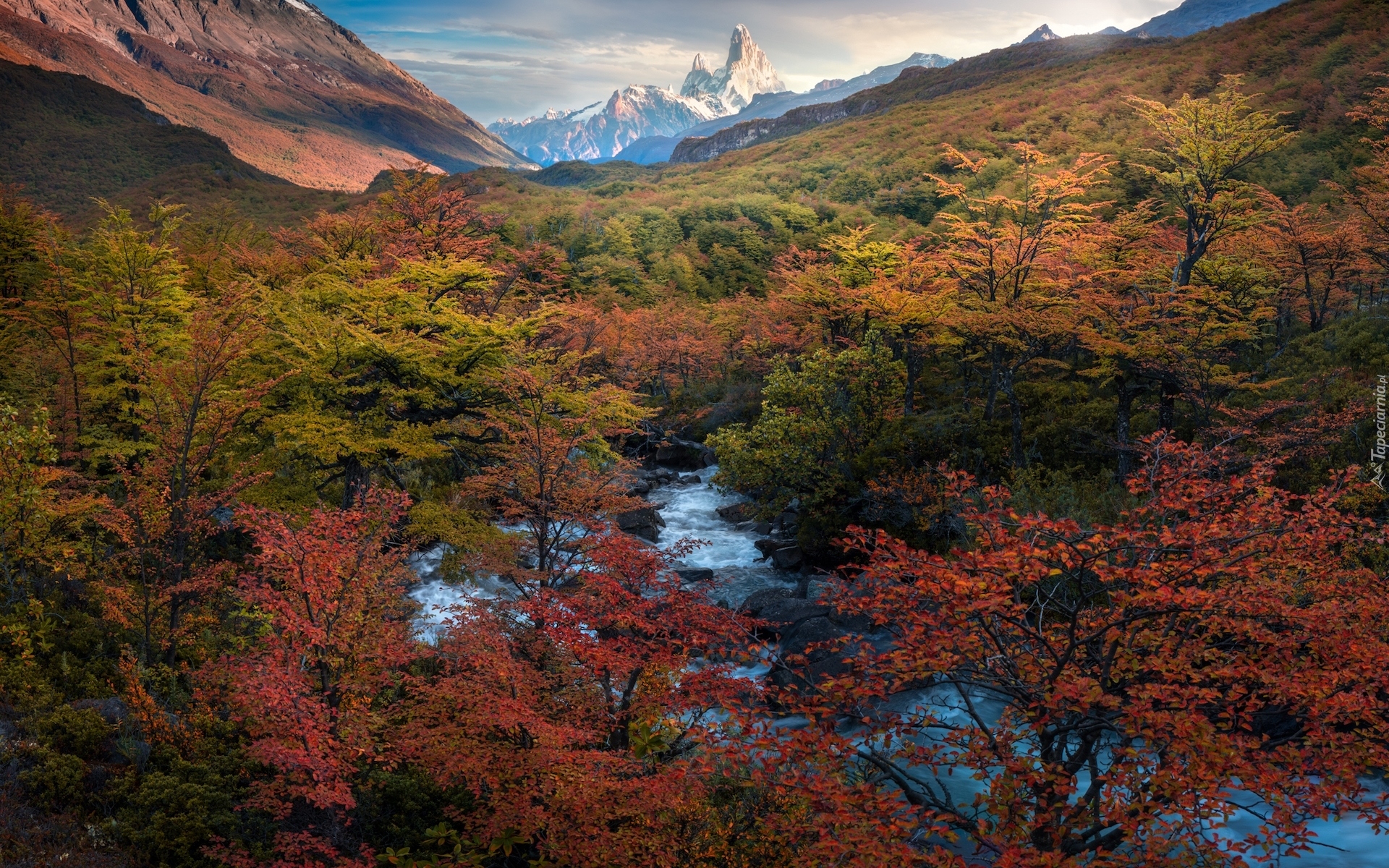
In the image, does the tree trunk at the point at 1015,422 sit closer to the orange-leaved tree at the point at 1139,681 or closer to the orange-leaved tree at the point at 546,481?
the orange-leaved tree at the point at 546,481

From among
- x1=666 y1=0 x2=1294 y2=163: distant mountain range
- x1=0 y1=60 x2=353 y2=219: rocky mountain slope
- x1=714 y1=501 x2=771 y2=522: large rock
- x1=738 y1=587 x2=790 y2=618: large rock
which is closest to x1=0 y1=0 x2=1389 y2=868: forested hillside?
x1=738 y1=587 x2=790 y2=618: large rock

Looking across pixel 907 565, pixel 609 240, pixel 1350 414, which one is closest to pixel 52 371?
pixel 907 565

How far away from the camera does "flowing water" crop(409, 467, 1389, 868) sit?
10.2 meters

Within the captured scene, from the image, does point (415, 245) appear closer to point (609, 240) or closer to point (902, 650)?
point (902, 650)

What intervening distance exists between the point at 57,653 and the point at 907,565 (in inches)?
628

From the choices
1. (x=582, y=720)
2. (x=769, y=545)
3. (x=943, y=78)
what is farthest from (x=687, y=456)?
(x=943, y=78)

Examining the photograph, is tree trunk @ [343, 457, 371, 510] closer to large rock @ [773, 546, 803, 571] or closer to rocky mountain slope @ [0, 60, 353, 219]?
large rock @ [773, 546, 803, 571]

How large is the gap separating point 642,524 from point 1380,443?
20.3 m

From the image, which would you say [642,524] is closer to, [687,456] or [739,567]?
[739,567]

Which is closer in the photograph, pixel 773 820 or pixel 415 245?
pixel 773 820

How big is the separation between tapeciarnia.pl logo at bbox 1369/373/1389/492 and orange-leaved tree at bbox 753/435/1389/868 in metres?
7.56

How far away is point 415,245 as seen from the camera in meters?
27.8

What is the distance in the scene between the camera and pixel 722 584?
17.1 meters

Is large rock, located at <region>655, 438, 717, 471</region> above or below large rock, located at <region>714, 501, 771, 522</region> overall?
above
